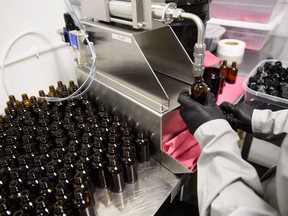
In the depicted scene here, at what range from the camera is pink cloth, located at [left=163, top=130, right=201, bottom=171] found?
2.80 feet

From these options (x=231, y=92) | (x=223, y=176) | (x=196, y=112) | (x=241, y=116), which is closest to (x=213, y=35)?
(x=231, y=92)

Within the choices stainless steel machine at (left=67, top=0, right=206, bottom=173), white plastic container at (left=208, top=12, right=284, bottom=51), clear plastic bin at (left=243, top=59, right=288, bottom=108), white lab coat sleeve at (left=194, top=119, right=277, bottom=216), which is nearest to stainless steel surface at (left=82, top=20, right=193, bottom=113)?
stainless steel machine at (left=67, top=0, right=206, bottom=173)

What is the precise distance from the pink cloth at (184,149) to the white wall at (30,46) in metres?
0.96

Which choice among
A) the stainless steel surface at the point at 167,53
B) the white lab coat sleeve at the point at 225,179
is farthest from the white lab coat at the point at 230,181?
the stainless steel surface at the point at 167,53

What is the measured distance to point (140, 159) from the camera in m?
0.89

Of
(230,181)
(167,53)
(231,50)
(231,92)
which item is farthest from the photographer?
(231,50)

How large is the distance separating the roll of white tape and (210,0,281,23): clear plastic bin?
175 millimetres

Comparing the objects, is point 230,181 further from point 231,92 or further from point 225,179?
point 231,92

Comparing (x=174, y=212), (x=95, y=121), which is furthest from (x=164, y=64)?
(x=174, y=212)

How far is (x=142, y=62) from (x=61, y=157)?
457mm

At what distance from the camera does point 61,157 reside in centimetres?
77

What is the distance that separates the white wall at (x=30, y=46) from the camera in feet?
3.81

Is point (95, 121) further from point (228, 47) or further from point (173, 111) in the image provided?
point (228, 47)

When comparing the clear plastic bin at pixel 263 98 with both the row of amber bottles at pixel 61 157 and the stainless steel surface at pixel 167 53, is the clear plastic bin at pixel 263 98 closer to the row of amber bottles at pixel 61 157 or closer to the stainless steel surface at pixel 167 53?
the stainless steel surface at pixel 167 53
